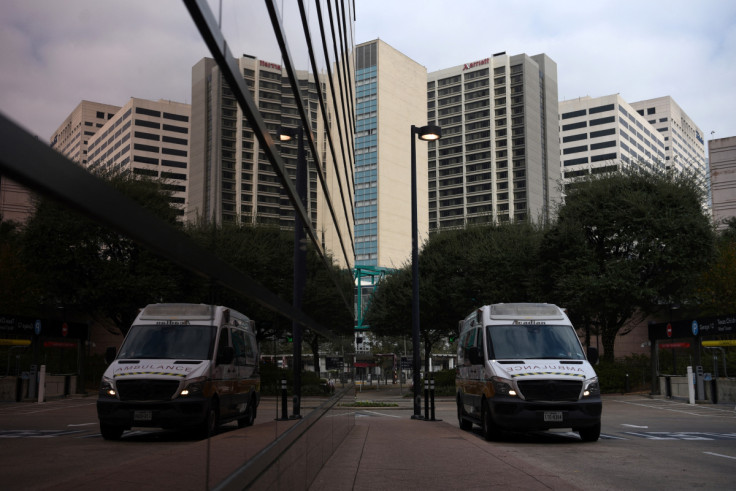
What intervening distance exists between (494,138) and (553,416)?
14419cm

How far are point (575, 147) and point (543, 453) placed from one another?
170 meters

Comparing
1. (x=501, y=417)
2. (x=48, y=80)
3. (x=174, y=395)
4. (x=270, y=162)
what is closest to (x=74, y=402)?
(x=174, y=395)

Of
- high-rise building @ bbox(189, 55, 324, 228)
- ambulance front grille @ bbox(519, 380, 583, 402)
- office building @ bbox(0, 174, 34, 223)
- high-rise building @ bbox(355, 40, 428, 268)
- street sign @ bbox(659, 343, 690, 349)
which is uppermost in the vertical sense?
high-rise building @ bbox(355, 40, 428, 268)

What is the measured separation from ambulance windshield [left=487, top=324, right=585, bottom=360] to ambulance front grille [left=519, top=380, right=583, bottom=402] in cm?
87

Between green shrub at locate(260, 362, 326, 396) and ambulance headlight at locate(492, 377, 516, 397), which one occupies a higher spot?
green shrub at locate(260, 362, 326, 396)

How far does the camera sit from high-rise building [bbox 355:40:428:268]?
128875mm

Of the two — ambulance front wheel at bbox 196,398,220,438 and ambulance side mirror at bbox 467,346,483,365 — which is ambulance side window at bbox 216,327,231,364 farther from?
ambulance side mirror at bbox 467,346,483,365

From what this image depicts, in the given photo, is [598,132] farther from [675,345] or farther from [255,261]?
[255,261]

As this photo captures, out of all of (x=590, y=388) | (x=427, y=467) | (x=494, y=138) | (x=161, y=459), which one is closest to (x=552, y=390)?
(x=590, y=388)

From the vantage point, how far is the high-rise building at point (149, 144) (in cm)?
192

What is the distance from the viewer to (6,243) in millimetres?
1981

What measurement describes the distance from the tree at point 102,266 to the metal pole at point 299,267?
3034 millimetres

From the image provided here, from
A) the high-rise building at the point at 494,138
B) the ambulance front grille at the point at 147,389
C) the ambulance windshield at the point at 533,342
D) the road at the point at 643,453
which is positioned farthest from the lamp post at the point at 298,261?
the high-rise building at the point at 494,138

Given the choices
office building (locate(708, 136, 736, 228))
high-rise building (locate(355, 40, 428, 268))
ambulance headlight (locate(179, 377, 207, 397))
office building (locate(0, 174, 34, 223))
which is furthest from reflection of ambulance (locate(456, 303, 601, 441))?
high-rise building (locate(355, 40, 428, 268))
